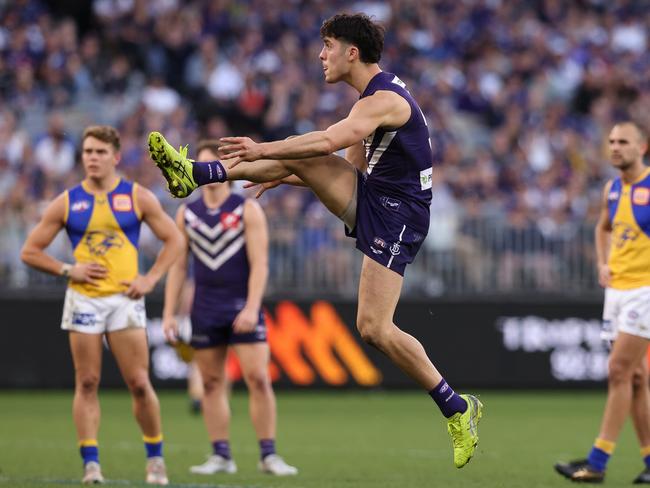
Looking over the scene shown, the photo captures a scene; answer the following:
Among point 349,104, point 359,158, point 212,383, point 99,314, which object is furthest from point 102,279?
point 349,104

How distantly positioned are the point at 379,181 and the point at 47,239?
2774 mm

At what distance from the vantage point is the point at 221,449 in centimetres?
1088

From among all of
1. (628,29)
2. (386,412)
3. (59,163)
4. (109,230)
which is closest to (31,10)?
(59,163)

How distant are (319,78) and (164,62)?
278 cm

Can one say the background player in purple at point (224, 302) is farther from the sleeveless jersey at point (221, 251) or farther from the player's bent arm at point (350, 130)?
the player's bent arm at point (350, 130)

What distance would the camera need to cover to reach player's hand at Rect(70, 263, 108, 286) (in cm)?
946

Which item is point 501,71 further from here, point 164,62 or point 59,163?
point 59,163

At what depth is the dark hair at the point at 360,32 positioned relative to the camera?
828 cm

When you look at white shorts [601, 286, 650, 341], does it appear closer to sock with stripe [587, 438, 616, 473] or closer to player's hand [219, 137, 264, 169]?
sock with stripe [587, 438, 616, 473]

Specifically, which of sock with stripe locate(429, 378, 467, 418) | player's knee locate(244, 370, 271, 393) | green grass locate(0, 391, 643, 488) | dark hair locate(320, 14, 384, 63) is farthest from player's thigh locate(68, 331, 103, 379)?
dark hair locate(320, 14, 384, 63)

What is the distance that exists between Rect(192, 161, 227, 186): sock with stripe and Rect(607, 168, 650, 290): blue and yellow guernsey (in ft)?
12.4

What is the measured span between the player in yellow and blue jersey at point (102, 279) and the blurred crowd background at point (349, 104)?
7829 millimetres

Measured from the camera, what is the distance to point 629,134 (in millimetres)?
10320

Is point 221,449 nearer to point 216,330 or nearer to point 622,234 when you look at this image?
point 216,330
